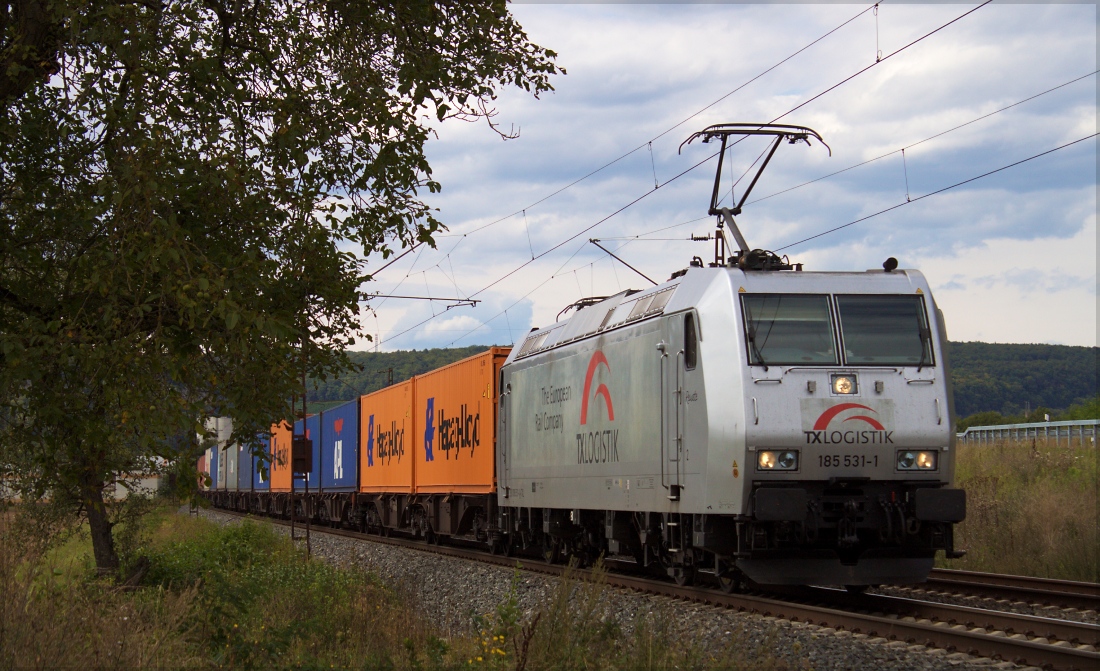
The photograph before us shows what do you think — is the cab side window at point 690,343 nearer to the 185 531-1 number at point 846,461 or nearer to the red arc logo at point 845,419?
the red arc logo at point 845,419

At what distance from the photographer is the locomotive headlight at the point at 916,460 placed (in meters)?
10.3

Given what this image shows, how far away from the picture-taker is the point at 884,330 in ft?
35.2

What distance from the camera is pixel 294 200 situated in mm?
9047

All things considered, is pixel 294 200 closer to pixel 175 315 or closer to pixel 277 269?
pixel 277 269

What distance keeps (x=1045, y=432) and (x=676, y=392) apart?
67.8ft

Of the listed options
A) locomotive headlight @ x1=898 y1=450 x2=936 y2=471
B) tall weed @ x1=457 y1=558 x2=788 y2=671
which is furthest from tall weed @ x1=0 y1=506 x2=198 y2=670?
locomotive headlight @ x1=898 y1=450 x2=936 y2=471

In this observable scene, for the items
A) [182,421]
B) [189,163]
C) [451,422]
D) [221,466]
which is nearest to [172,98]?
[189,163]

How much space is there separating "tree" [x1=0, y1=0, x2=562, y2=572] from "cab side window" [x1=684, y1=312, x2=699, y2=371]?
2.77 m

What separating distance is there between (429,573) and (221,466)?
36.5 m

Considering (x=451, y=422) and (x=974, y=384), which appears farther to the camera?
(x=974, y=384)

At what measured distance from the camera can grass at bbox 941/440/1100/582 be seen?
13.1 meters

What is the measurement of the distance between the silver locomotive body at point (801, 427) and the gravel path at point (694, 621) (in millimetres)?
795

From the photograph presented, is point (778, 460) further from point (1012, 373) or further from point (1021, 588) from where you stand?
point (1012, 373)

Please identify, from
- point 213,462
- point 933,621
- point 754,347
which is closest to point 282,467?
point 213,462
